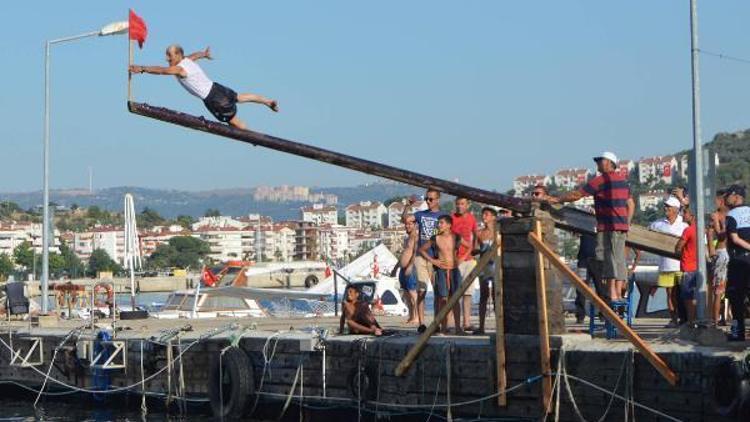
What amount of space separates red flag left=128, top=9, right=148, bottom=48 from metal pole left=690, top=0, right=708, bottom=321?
641cm

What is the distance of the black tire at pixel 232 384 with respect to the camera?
19.5 metres

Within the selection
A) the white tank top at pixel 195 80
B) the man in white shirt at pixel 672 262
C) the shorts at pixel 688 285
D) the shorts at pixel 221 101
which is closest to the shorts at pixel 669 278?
the man in white shirt at pixel 672 262

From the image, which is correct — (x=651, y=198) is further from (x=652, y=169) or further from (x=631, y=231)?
(x=631, y=231)

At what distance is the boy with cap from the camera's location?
15.1 meters

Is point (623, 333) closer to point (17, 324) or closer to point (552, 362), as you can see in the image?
point (552, 362)

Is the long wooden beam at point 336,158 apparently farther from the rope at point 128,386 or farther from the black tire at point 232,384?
the rope at point 128,386

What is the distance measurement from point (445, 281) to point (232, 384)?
324cm

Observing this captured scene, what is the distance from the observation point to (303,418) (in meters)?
19.0

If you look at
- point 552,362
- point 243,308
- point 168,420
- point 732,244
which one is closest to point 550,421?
point 552,362

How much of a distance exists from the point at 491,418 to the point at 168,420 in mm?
6356

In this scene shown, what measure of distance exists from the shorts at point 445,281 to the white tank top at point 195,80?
4598 millimetres

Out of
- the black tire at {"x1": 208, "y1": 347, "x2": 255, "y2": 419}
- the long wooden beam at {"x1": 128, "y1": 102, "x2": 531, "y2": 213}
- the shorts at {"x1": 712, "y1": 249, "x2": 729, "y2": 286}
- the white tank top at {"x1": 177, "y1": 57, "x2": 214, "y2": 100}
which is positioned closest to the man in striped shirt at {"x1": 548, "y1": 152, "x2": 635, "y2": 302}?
the long wooden beam at {"x1": 128, "y1": 102, "x2": 531, "y2": 213}

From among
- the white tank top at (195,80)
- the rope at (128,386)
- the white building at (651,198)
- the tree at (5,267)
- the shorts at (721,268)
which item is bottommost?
the rope at (128,386)

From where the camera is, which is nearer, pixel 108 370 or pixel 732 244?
pixel 732 244
